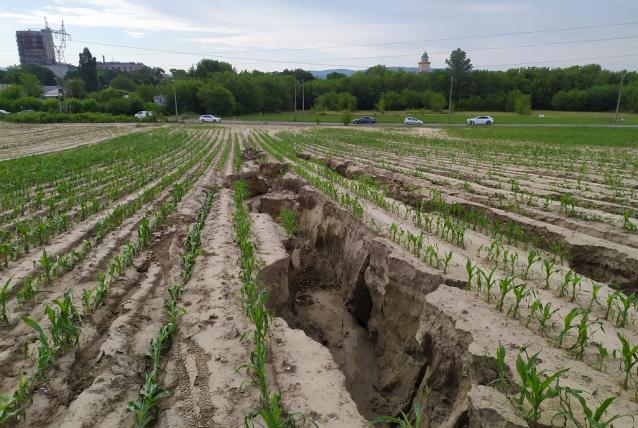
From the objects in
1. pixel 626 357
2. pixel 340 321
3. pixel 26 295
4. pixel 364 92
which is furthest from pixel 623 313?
pixel 364 92

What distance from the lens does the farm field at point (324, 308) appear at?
118 inches

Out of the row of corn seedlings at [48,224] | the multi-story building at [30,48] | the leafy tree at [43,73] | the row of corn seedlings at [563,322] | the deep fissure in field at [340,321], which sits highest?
the multi-story building at [30,48]

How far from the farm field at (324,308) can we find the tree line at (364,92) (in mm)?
57537

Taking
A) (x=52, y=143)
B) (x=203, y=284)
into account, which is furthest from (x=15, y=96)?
(x=203, y=284)

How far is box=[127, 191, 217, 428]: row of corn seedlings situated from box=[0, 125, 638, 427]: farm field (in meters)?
0.02

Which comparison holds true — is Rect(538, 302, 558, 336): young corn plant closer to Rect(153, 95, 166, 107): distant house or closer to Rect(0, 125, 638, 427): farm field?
Rect(0, 125, 638, 427): farm field

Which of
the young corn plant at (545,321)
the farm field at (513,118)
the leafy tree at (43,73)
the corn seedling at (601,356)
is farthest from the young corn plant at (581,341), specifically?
the leafy tree at (43,73)

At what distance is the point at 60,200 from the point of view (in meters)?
9.07

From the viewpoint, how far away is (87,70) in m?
90.5

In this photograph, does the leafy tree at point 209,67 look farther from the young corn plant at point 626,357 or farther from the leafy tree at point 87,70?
the young corn plant at point 626,357

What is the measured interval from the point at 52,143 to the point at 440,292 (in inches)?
1121

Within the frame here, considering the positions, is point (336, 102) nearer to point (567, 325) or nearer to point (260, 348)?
point (567, 325)

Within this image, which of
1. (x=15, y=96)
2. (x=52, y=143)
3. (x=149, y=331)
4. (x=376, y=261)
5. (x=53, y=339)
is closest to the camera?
(x=53, y=339)

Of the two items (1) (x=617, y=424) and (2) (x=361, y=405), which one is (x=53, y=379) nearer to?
(2) (x=361, y=405)
